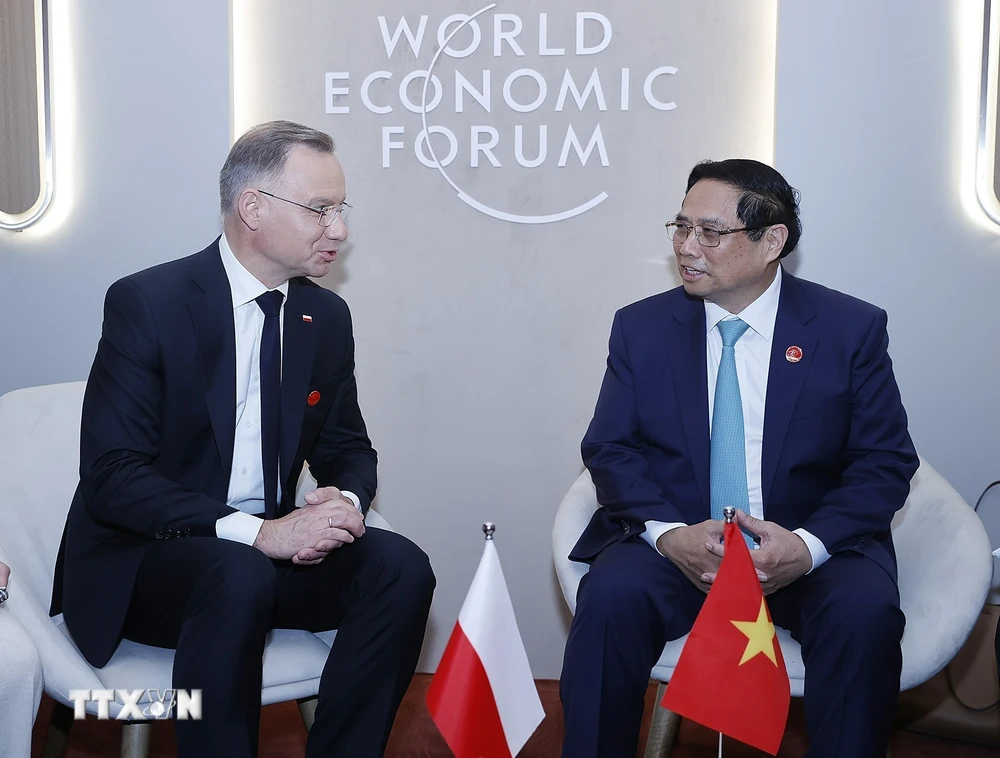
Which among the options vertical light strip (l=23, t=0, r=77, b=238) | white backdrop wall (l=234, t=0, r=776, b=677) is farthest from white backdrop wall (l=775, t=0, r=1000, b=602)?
vertical light strip (l=23, t=0, r=77, b=238)

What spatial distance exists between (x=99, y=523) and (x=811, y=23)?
7.92ft

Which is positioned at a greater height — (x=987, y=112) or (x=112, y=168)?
(x=987, y=112)

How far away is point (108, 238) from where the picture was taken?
11.3 feet

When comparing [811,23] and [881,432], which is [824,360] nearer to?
[881,432]

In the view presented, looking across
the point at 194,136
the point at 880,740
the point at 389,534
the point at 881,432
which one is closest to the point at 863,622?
the point at 880,740

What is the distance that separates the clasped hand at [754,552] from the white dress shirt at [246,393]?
0.80 m

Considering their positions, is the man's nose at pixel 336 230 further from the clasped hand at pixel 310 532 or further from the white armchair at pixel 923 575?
the white armchair at pixel 923 575

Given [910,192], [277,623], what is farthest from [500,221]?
[277,623]

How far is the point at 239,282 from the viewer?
8.45 feet

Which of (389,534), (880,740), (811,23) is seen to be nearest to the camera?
(880,740)

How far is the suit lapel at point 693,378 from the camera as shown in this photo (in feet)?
8.64

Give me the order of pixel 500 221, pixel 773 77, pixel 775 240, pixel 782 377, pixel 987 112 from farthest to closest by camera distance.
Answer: pixel 500 221, pixel 773 77, pixel 987 112, pixel 775 240, pixel 782 377

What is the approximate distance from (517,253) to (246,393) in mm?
1140

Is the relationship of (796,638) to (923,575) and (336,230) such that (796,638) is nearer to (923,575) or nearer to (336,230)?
(923,575)
